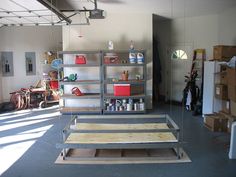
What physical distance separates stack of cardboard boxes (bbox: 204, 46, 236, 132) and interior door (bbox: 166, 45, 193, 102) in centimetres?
203

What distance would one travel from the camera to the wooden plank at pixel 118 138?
141 inches

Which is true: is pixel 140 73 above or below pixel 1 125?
above

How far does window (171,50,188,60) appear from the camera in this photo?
25.0 ft

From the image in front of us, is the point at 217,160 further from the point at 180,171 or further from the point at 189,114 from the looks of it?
the point at 189,114

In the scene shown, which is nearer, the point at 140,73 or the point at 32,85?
the point at 140,73

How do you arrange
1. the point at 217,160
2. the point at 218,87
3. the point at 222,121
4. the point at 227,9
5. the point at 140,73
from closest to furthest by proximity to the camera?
1. the point at 217,160
2. the point at 222,121
3. the point at 218,87
4. the point at 227,9
5. the point at 140,73

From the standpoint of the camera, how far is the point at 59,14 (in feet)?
16.3

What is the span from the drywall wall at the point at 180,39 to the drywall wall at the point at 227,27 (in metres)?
0.22

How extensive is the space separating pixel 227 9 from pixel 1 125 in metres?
6.05

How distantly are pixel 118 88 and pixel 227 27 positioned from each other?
3201mm

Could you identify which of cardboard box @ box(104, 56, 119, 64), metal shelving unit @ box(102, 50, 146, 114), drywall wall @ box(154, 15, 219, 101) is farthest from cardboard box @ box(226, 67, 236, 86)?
cardboard box @ box(104, 56, 119, 64)

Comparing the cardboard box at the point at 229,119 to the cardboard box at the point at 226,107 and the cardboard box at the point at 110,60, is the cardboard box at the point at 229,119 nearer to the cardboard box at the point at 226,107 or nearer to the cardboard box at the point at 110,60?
the cardboard box at the point at 226,107

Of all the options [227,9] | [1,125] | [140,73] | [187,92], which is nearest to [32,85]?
[1,125]

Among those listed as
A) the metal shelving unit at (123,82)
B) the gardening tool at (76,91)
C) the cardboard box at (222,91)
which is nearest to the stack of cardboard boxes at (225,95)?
the cardboard box at (222,91)
